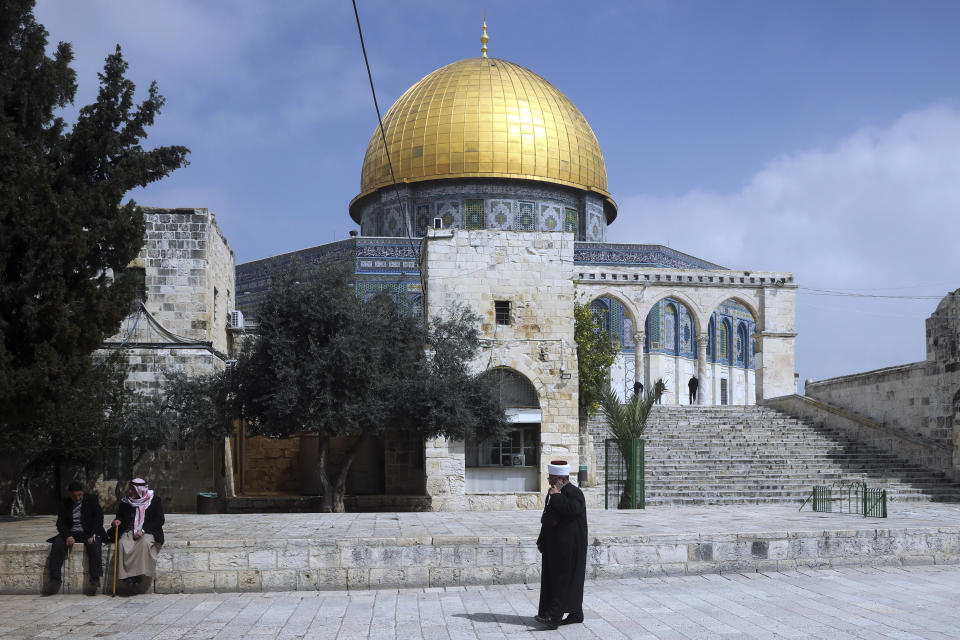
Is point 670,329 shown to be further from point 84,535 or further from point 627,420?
point 84,535

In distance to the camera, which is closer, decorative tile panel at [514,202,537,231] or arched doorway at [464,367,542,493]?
arched doorway at [464,367,542,493]

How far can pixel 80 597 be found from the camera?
287 inches

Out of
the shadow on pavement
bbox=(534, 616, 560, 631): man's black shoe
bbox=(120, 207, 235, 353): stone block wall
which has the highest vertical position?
bbox=(120, 207, 235, 353): stone block wall

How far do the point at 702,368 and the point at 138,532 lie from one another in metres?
25.4

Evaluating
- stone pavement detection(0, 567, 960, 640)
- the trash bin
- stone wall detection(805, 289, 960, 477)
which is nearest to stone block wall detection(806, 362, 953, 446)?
stone wall detection(805, 289, 960, 477)

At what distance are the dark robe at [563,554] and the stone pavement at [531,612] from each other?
164 mm

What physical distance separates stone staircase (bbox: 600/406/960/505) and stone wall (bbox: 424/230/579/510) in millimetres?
1997

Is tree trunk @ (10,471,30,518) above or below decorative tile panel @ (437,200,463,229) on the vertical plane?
below

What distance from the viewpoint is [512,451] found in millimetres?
16484

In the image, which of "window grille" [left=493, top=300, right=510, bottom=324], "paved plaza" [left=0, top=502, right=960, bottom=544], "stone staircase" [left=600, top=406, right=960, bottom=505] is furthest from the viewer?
"window grille" [left=493, top=300, right=510, bottom=324]

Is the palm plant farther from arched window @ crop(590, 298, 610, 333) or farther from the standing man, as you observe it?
arched window @ crop(590, 298, 610, 333)

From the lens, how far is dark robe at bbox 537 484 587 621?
600 centimetres

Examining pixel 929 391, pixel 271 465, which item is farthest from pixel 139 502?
pixel 929 391

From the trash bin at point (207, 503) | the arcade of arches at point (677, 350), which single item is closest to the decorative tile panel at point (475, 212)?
the arcade of arches at point (677, 350)
